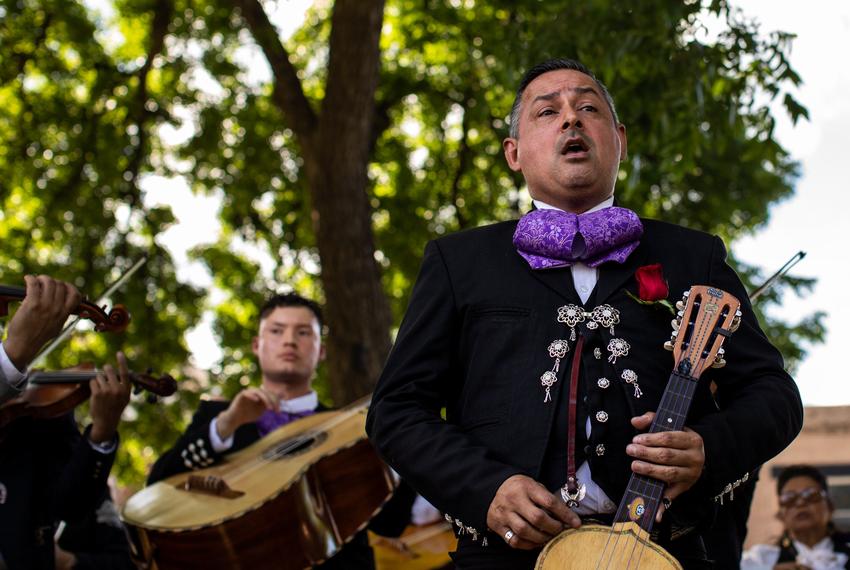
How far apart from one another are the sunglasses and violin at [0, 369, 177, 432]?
13.8 feet

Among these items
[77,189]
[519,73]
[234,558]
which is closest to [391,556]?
[234,558]

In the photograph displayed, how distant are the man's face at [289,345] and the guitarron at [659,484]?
328 centimetres

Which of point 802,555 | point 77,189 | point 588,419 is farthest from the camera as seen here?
point 77,189

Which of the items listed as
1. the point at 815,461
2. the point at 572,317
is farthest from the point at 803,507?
the point at 572,317

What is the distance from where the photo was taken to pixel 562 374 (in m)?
2.40

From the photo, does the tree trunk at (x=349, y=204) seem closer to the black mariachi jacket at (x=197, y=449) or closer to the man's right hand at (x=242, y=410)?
the black mariachi jacket at (x=197, y=449)

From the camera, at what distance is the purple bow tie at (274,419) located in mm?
5305

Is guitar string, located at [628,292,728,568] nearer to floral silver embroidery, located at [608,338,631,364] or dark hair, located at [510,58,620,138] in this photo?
floral silver embroidery, located at [608,338,631,364]

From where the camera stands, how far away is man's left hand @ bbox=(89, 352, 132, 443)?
438cm

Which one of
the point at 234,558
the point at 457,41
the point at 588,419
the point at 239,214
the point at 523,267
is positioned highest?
the point at 457,41

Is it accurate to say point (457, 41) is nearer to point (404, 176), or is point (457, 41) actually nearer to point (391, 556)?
point (404, 176)

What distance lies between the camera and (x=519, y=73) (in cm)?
698

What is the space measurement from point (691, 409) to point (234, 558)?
242cm

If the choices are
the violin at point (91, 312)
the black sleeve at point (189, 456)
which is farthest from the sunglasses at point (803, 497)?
the violin at point (91, 312)
